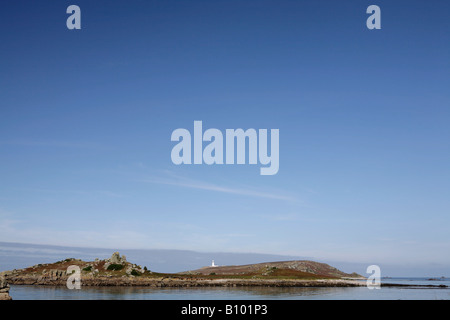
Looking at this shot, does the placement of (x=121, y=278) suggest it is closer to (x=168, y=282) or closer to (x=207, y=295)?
(x=168, y=282)

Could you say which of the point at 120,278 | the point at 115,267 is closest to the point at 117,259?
the point at 115,267

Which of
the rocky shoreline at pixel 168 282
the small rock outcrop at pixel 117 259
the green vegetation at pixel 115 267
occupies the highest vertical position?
the small rock outcrop at pixel 117 259

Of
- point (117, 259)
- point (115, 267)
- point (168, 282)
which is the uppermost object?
point (117, 259)

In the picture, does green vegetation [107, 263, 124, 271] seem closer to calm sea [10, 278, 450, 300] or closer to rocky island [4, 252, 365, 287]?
rocky island [4, 252, 365, 287]

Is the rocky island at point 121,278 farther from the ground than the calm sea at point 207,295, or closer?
closer

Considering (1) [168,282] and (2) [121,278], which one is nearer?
(1) [168,282]

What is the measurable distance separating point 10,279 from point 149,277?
36291mm

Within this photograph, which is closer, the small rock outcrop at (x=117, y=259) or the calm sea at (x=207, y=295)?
the calm sea at (x=207, y=295)

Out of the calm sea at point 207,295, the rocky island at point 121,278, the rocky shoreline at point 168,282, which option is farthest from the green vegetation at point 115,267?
the calm sea at point 207,295

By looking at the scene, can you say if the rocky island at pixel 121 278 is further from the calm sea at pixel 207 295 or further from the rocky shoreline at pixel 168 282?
the calm sea at pixel 207 295

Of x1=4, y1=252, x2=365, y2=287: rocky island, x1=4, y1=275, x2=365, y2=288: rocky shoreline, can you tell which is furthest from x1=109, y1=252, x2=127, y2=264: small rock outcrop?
x1=4, y1=275, x2=365, y2=288: rocky shoreline
